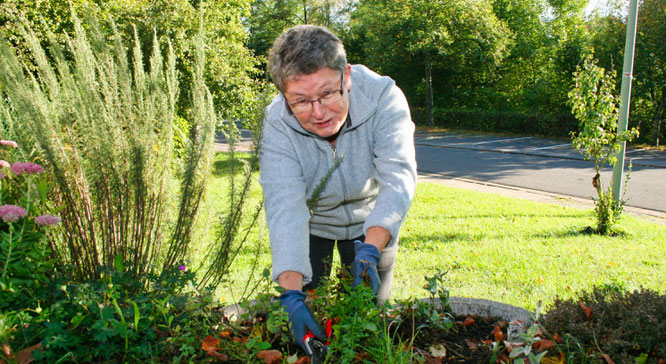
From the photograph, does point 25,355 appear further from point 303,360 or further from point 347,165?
point 347,165

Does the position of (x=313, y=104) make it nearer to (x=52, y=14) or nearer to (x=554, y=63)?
(x=52, y=14)

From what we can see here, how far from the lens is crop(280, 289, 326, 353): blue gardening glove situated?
1.63 meters

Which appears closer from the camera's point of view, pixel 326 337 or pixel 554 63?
pixel 326 337

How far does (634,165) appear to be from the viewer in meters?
12.4

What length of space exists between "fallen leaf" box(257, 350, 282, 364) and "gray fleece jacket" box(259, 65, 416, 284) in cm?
41

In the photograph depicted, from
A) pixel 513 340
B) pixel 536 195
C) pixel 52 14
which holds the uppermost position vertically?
pixel 52 14

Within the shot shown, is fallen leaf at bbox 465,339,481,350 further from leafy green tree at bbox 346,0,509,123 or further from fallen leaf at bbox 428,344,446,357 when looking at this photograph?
leafy green tree at bbox 346,0,509,123

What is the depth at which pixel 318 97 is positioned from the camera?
6.26 feet

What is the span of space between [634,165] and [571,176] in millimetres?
2697

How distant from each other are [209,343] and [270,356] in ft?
0.67

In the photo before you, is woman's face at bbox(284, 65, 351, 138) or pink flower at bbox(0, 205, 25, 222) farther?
woman's face at bbox(284, 65, 351, 138)

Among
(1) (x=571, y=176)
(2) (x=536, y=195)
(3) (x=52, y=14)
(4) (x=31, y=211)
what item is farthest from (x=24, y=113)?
(1) (x=571, y=176)

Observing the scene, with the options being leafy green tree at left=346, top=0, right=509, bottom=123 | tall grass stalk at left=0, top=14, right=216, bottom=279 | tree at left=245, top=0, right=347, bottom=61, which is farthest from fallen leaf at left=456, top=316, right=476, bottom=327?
tree at left=245, top=0, right=347, bottom=61

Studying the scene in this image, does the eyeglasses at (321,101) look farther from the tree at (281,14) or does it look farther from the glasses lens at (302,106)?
the tree at (281,14)
